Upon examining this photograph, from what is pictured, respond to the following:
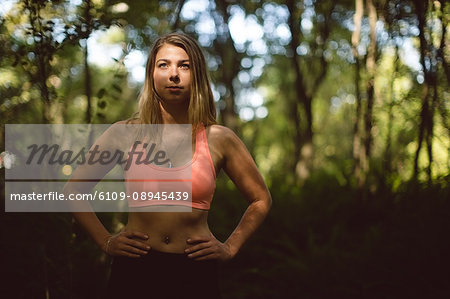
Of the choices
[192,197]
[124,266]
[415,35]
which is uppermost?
[415,35]

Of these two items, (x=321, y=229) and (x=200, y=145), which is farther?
(x=321, y=229)

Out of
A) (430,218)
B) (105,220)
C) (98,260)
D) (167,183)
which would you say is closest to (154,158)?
(167,183)

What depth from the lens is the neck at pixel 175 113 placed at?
2.07 meters

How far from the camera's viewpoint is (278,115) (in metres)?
27.2

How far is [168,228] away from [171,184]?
0.68ft

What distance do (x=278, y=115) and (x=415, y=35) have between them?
71.4 feet

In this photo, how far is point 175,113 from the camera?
82.0 inches

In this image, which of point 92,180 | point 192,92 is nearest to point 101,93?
point 92,180

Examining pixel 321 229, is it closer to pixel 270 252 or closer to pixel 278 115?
pixel 270 252

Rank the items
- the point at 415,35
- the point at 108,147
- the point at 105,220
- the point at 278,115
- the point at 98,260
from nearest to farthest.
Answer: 1. the point at 108,147
2. the point at 98,260
3. the point at 415,35
4. the point at 105,220
5. the point at 278,115

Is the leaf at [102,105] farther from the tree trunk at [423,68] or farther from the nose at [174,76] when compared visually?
the tree trunk at [423,68]

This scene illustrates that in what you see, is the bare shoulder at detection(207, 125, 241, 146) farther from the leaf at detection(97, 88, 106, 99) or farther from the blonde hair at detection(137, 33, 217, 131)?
the leaf at detection(97, 88, 106, 99)

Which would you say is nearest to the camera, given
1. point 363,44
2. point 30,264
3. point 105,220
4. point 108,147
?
point 108,147

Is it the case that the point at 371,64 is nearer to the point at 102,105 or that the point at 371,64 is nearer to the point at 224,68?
the point at 102,105
